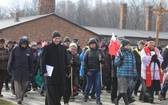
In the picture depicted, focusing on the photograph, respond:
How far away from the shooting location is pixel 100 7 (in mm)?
105250

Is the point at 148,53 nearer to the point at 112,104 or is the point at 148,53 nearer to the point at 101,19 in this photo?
the point at 112,104

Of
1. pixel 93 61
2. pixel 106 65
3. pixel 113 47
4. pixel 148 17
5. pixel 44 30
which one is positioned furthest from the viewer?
pixel 148 17

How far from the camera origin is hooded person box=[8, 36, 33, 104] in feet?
35.7

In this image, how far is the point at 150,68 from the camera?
11.6m

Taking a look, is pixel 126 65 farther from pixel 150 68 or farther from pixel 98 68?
pixel 150 68

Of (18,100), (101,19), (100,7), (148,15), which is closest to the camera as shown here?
(18,100)

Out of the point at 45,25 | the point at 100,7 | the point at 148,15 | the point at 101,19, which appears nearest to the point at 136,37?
the point at 148,15

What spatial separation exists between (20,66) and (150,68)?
4.12 metres

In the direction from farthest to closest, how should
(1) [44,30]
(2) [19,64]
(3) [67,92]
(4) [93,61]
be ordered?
(1) [44,30] → (4) [93,61] → (2) [19,64] → (3) [67,92]

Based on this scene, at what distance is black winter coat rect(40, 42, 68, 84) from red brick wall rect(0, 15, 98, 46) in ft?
83.5

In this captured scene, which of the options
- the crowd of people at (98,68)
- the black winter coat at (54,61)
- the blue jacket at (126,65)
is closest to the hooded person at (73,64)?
the crowd of people at (98,68)

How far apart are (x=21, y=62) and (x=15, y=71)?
324 millimetres

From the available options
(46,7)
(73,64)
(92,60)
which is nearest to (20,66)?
(73,64)

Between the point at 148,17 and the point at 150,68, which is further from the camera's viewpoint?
the point at 148,17
